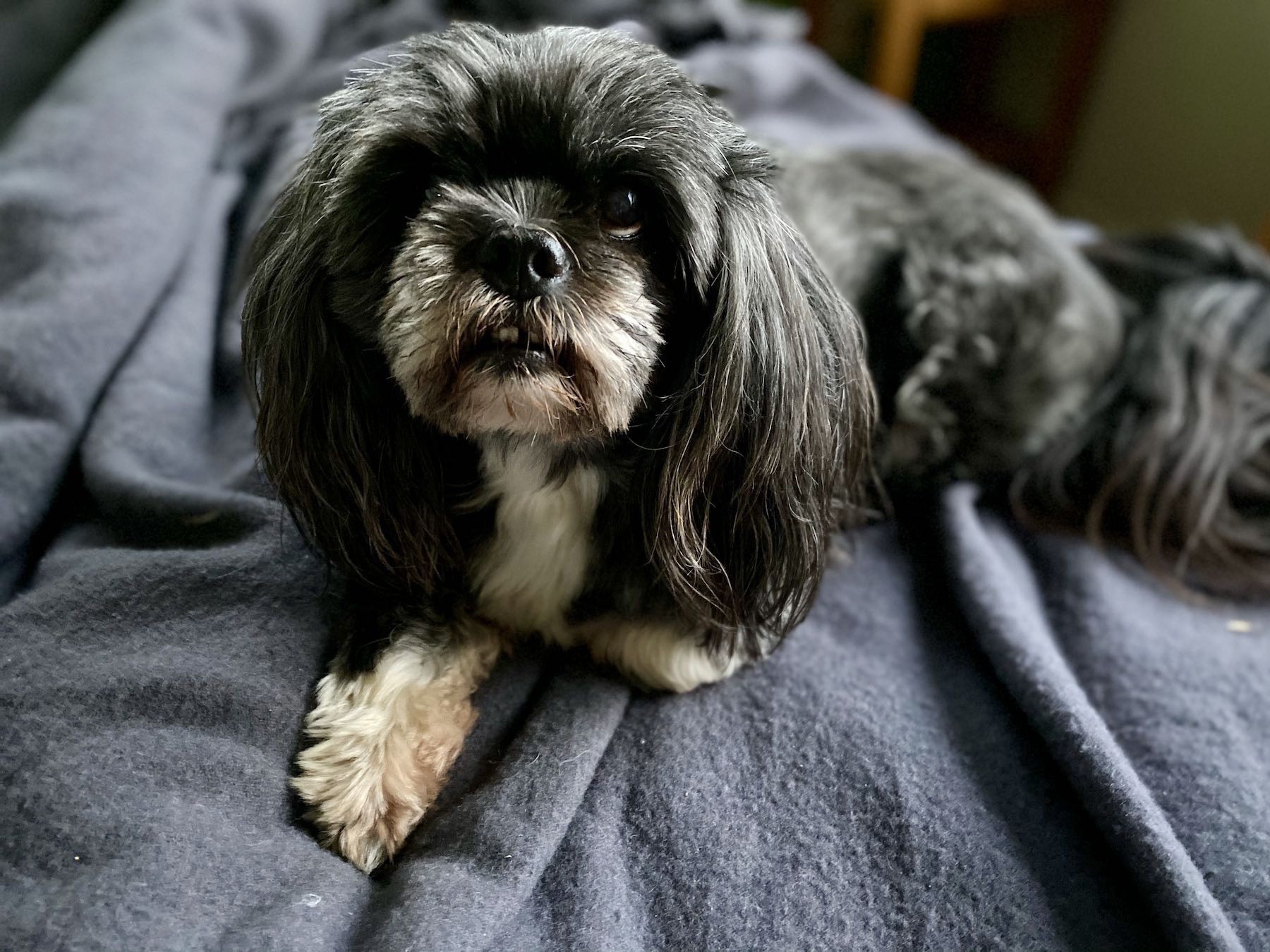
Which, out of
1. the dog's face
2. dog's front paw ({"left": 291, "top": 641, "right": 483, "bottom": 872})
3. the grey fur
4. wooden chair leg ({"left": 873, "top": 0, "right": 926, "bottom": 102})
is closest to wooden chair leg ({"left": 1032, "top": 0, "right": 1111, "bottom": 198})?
wooden chair leg ({"left": 873, "top": 0, "right": 926, "bottom": 102})

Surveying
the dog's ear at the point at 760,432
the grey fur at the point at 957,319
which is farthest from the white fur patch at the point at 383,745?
the grey fur at the point at 957,319

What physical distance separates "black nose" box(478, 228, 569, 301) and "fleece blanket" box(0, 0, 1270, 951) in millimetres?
453

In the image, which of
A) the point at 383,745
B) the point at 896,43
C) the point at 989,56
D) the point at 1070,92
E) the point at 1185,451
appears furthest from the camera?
the point at 989,56

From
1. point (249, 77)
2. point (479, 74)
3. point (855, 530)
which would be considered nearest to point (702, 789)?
point (855, 530)

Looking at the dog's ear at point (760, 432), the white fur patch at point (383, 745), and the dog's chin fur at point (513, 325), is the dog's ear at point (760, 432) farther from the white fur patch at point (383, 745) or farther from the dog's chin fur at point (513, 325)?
the white fur patch at point (383, 745)

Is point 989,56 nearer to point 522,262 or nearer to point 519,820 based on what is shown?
point 522,262

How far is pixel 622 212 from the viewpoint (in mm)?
949

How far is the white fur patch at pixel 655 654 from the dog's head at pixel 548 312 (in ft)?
0.19

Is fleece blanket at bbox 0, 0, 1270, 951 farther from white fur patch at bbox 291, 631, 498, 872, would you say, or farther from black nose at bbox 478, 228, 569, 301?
black nose at bbox 478, 228, 569, 301

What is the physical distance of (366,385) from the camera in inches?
40.4

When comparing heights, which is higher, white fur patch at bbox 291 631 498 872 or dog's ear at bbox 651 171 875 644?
dog's ear at bbox 651 171 875 644

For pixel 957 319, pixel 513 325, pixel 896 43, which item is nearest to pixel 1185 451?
pixel 957 319

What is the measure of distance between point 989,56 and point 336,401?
281 centimetres

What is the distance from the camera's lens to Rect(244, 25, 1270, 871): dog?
90 centimetres
